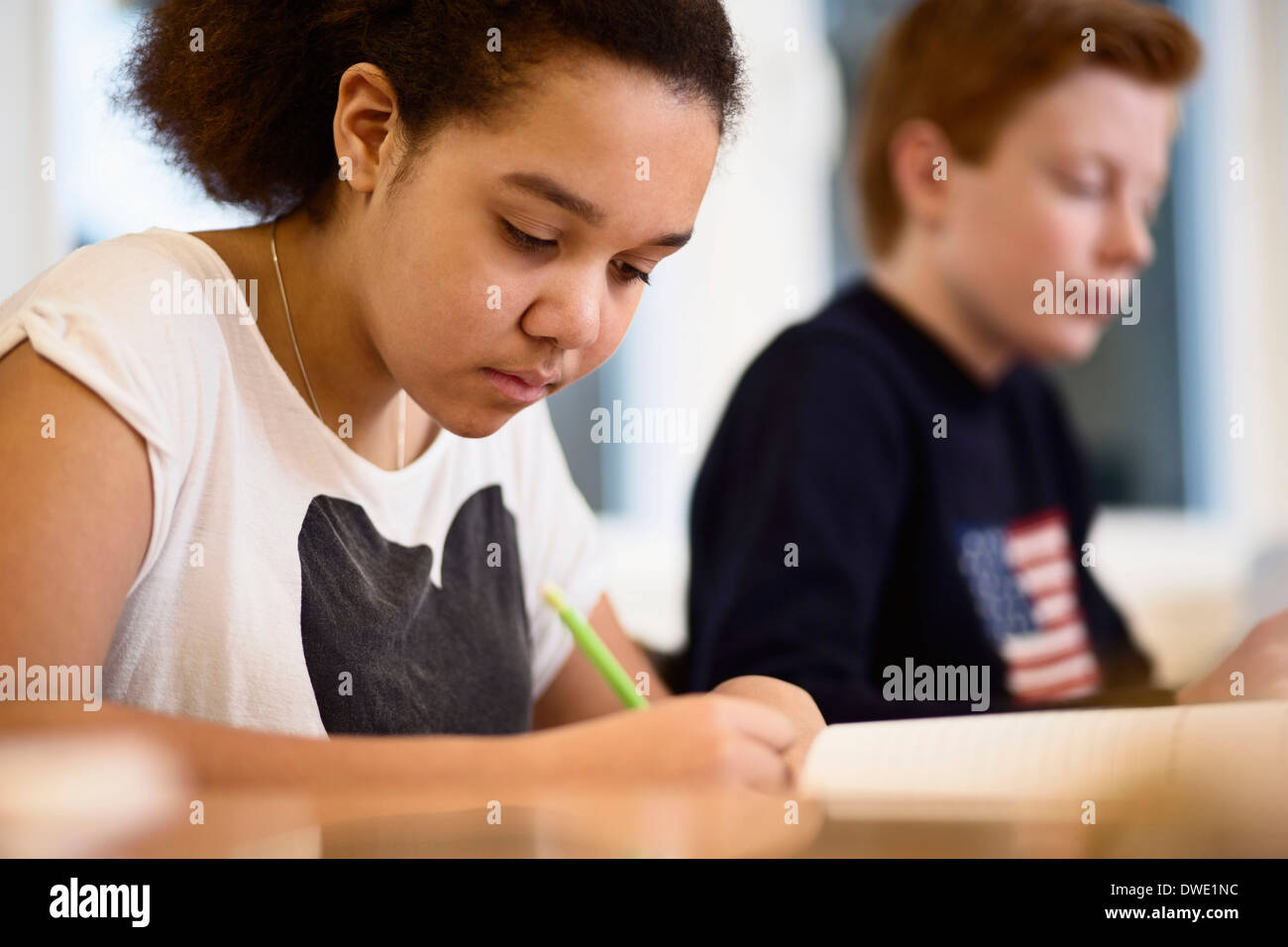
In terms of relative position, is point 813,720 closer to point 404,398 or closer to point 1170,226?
point 404,398

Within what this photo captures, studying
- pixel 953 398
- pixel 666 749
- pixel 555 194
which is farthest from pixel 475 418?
pixel 953 398

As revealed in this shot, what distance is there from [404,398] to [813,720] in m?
0.32

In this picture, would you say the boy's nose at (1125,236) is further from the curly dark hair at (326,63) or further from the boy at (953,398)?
the curly dark hair at (326,63)

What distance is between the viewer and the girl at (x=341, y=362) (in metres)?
0.49

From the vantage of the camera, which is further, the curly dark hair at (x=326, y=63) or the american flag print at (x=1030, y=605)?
the american flag print at (x=1030, y=605)

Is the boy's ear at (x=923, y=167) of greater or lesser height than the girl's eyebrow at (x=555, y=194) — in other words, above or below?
above

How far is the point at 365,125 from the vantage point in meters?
0.61

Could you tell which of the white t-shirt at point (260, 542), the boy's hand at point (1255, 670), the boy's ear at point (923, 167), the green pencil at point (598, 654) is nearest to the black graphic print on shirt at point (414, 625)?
the white t-shirt at point (260, 542)

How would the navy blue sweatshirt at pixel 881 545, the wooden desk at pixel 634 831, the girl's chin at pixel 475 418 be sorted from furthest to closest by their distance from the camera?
the navy blue sweatshirt at pixel 881 545 < the girl's chin at pixel 475 418 < the wooden desk at pixel 634 831

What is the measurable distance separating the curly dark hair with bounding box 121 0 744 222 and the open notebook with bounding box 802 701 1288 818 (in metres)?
0.32

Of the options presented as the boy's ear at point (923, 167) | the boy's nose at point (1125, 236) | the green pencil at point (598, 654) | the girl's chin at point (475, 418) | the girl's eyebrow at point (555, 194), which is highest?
the boy's ear at point (923, 167)

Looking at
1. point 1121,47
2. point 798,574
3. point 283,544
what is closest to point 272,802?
point 283,544

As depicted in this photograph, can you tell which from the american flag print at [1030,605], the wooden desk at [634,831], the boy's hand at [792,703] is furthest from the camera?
the american flag print at [1030,605]
